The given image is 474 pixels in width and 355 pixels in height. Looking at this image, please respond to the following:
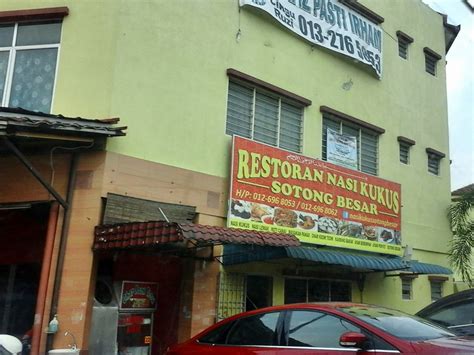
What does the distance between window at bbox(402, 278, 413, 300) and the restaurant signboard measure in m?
1.33

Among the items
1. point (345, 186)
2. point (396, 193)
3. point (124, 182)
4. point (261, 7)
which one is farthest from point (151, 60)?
point (396, 193)

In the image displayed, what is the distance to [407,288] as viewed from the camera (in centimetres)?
1473

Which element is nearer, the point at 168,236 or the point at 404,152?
the point at 168,236

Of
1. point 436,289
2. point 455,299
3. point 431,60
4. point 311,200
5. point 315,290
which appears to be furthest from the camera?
point 431,60

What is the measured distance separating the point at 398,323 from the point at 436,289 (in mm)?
11752

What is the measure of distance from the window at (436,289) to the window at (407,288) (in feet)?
4.14

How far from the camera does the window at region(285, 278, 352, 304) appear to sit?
38.2ft

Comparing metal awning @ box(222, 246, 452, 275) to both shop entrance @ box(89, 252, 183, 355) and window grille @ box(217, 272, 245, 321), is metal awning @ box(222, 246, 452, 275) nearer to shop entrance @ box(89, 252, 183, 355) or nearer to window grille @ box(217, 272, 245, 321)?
window grille @ box(217, 272, 245, 321)

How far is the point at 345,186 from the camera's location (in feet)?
41.0

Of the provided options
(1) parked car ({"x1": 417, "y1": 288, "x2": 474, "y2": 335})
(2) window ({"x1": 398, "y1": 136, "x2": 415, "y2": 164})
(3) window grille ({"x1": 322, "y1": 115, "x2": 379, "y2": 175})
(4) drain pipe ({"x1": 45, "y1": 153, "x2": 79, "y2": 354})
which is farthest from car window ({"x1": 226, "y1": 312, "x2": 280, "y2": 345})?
(2) window ({"x1": 398, "y1": 136, "x2": 415, "y2": 164})

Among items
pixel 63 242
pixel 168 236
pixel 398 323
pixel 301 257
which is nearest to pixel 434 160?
pixel 301 257

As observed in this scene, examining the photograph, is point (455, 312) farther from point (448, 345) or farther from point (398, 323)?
point (448, 345)

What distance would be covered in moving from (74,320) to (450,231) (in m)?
12.5

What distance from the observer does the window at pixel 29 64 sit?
965cm
